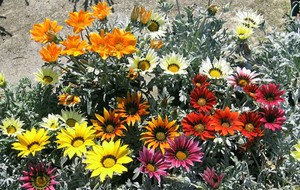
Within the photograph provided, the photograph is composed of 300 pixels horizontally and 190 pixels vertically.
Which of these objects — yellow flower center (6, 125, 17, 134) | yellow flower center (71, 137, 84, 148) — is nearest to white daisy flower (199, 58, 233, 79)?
yellow flower center (71, 137, 84, 148)

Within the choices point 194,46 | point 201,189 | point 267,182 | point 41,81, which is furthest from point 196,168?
point 41,81

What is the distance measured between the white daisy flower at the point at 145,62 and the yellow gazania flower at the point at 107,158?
457 mm

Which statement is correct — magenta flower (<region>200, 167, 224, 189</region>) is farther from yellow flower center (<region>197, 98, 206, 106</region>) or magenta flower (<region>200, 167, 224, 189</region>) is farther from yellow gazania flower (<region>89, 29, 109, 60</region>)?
yellow gazania flower (<region>89, 29, 109, 60</region>)

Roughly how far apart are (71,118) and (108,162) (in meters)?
0.40

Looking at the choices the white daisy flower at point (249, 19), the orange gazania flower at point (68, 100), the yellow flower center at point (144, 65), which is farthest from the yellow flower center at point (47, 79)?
the white daisy flower at point (249, 19)

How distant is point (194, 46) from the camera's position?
262cm

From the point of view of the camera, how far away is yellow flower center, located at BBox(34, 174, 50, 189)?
2.14m

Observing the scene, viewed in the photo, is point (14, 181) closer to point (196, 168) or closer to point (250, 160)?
point (196, 168)

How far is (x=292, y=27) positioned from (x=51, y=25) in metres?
1.40

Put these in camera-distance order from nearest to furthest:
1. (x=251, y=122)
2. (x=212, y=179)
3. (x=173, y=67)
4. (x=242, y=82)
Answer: (x=212, y=179)
(x=251, y=122)
(x=242, y=82)
(x=173, y=67)

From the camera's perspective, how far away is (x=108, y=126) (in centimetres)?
222

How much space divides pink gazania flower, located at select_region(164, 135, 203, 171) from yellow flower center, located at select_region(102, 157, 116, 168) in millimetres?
216

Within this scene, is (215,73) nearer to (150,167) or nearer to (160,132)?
(160,132)

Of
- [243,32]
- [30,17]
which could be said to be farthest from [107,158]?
[30,17]
